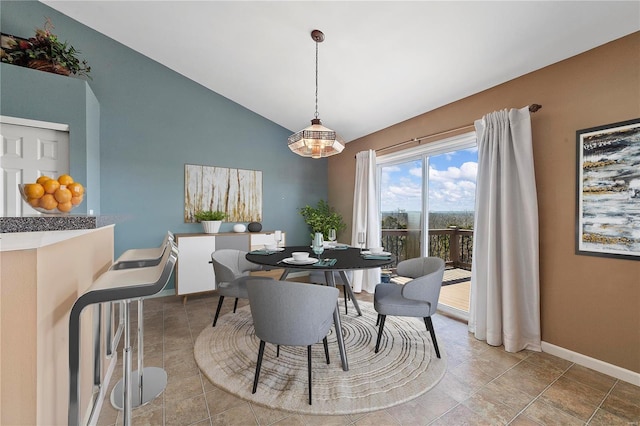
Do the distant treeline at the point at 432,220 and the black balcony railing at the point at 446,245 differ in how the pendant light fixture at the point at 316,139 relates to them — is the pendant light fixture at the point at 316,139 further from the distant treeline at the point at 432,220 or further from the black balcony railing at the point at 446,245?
the black balcony railing at the point at 446,245

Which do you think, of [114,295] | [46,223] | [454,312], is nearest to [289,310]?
[114,295]

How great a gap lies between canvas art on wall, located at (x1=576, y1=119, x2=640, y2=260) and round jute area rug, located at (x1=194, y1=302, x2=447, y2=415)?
151 centimetres

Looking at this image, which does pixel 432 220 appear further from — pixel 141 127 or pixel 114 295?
pixel 141 127

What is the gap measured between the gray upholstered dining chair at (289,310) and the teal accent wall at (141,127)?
202cm

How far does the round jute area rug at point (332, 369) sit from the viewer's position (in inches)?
64.3

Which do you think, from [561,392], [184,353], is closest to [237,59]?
[184,353]

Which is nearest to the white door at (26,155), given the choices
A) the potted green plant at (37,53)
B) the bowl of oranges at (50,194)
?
the potted green plant at (37,53)

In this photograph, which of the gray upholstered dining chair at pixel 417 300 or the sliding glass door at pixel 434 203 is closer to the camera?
the gray upholstered dining chair at pixel 417 300

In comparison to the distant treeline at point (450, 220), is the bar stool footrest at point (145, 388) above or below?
below

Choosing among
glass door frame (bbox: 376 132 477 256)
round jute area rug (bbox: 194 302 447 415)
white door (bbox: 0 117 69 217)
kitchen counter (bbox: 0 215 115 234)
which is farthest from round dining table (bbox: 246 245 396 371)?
white door (bbox: 0 117 69 217)

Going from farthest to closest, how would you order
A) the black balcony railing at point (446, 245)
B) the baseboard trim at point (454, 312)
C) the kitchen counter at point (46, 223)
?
1. the black balcony railing at point (446, 245)
2. the baseboard trim at point (454, 312)
3. the kitchen counter at point (46, 223)

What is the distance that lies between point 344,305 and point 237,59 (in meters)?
3.36

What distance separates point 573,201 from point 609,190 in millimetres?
217

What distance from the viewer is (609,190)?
75.8 inches
